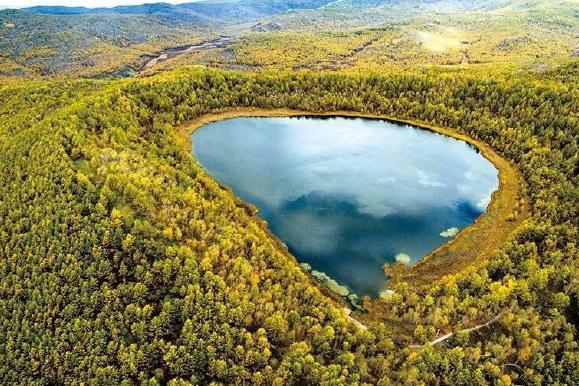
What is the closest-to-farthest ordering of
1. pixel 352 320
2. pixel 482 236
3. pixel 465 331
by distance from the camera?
pixel 465 331
pixel 352 320
pixel 482 236

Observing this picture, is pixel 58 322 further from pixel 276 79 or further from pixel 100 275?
pixel 276 79

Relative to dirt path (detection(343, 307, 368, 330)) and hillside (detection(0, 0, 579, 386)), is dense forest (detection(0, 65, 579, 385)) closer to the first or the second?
hillside (detection(0, 0, 579, 386))

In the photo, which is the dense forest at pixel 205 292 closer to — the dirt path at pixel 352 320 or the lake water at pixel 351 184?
the dirt path at pixel 352 320

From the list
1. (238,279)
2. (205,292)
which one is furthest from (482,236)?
(205,292)

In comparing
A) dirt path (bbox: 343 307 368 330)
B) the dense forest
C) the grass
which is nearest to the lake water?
the grass

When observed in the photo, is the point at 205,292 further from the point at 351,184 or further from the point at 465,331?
the point at 351,184

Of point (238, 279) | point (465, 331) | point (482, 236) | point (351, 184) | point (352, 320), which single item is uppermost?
point (351, 184)
